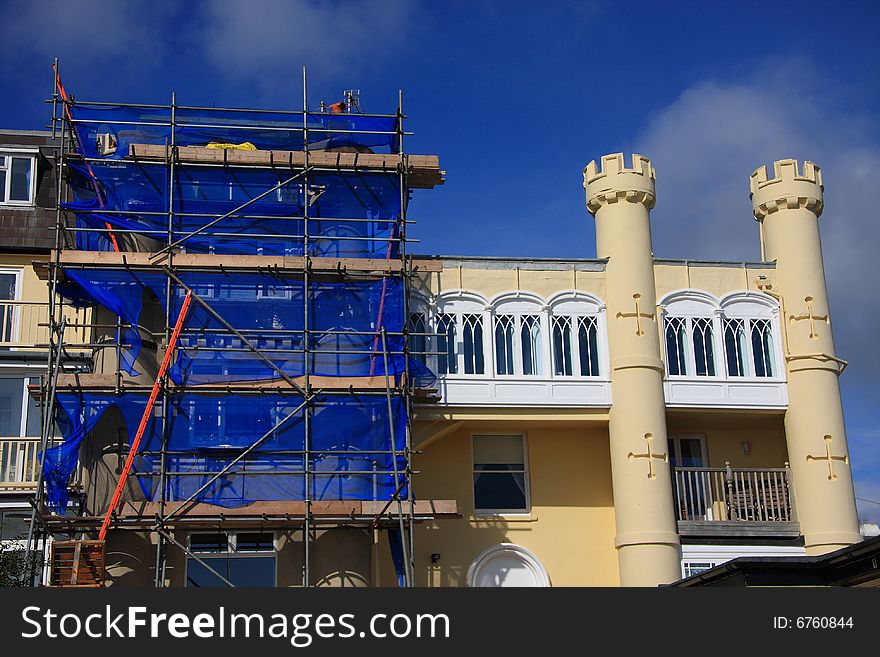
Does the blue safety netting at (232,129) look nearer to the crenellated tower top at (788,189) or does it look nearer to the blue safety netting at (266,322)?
the blue safety netting at (266,322)

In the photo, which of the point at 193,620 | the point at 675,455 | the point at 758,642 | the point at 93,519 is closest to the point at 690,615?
the point at 758,642

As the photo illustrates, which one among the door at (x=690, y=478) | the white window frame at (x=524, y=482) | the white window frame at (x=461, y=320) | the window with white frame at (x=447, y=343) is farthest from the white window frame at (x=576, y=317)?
the door at (x=690, y=478)

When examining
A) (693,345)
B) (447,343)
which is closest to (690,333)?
(693,345)

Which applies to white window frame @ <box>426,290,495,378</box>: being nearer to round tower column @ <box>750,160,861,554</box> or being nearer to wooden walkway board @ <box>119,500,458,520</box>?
wooden walkway board @ <box>119,500,458,520</box>

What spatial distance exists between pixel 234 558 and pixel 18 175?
10.6 m

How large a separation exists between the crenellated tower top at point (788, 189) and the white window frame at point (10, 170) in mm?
16155

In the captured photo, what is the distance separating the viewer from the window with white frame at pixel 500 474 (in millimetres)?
27750

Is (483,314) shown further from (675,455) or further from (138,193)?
(138,193)

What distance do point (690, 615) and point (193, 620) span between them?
573 centimetres

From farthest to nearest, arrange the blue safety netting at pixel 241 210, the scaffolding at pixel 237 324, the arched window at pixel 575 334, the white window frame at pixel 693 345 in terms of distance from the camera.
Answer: the white window frame at pixel 693 345
the arched window at pixel 575 334
the blue safety netting at pixel 241 210
the scaffolding at pixel 237 324

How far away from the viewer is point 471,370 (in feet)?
89.6

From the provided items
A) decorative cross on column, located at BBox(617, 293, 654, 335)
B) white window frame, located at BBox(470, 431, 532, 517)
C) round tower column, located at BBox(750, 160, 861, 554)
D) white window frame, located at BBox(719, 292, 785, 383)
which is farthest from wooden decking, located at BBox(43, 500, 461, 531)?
white window frame, located at BBox(719, 292, 785, 383)

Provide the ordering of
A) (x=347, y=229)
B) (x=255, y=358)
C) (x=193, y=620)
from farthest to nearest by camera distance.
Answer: (x=347, y=229)
(x=255, y=358)
(x=193, y=620)

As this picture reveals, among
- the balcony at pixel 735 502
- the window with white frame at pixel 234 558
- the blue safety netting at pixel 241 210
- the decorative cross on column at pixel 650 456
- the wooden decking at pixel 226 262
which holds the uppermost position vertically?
the blue safety netting at pixel 241 210
